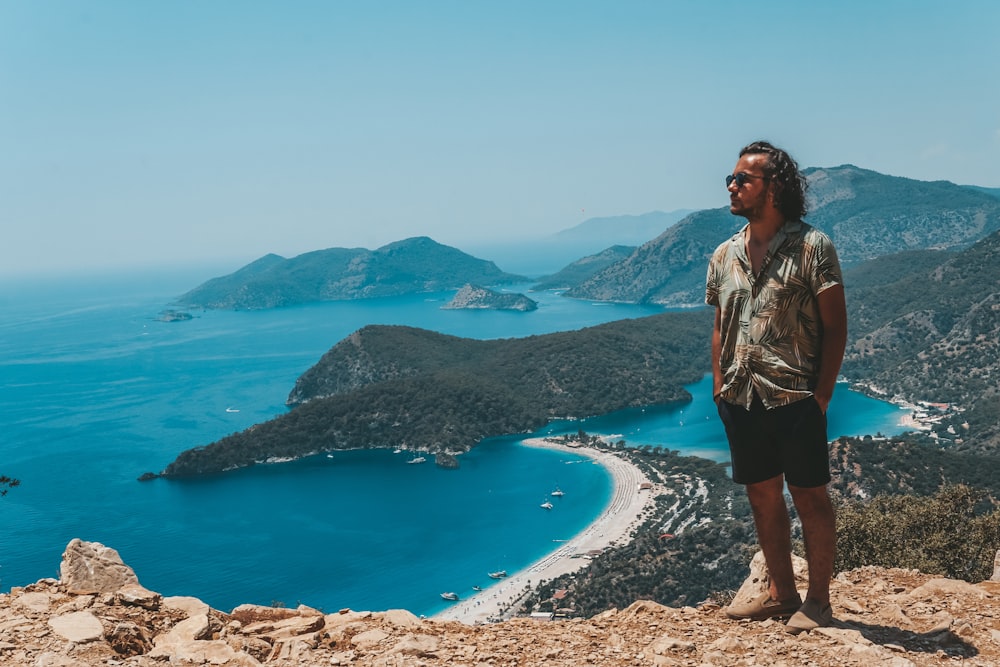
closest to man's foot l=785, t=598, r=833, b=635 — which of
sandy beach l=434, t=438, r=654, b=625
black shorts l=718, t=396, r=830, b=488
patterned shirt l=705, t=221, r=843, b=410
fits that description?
black shorts l=718, t=396, r=830, b=488

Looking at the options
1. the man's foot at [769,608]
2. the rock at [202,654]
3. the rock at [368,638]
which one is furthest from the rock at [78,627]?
the man's foot at [769,608]

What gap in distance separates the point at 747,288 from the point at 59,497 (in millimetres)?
83183

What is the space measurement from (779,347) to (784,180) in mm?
888

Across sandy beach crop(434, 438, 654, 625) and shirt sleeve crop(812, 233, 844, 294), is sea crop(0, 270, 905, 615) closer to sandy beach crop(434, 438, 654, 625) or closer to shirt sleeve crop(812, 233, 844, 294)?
sandy beach crop(434, 438, 654, 625)

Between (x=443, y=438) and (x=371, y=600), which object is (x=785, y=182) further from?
(x=443, y=438)

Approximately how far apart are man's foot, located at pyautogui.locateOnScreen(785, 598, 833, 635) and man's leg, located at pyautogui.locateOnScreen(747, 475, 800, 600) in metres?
0.22

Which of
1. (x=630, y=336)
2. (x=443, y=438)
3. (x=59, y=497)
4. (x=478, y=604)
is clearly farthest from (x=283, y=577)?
(x=630, y=336)

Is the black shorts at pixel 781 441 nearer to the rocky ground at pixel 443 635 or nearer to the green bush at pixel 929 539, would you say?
the rocky ground at pixel 443 635

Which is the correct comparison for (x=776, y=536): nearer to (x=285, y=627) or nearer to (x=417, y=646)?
(x=417, y=646)

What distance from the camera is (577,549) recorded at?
58.3 meters

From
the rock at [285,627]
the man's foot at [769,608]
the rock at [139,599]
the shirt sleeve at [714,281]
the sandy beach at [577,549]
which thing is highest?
the shirt sleeve at [714,281]

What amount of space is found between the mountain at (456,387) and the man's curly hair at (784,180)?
85.6 m

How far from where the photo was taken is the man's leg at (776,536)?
14.0 ft

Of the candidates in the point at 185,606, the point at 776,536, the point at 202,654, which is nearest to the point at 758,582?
the point at 776,536
